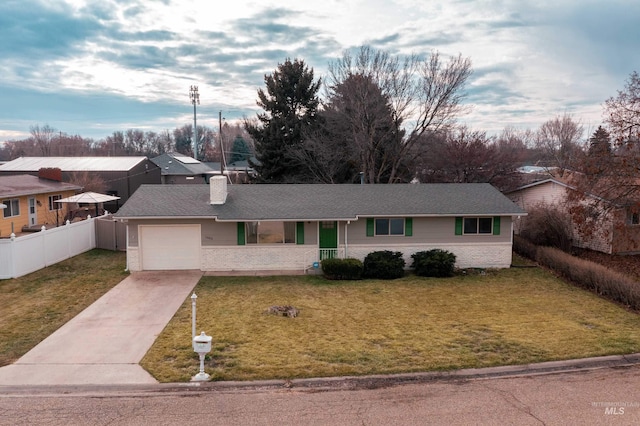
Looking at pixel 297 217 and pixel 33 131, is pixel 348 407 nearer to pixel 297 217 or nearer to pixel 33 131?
pixel 297 217

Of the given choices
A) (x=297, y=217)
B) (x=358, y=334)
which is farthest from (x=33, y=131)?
(x=358, y=334)

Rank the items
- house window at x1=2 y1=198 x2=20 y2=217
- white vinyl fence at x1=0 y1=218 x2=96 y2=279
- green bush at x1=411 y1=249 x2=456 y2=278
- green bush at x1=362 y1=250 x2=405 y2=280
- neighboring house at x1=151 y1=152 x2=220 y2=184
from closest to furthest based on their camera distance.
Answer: white vinyl fence at x1=0 y1=218 x2=96 y2=279
green bush at x1=362 y1=250 x2=405 y2=280
green bush at x1=411 y1=249 x2=456 y2=278
house window at x1=2 y1=198 x2=20 y2=217
neighboring house at x1=151 y1=152 x2=220 y2=184

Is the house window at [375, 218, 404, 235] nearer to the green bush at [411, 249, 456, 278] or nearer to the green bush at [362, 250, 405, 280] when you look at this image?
the green bush at [362, 250, 405, 280]

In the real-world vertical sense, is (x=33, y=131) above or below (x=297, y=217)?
above

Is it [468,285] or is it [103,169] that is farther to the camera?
[103,169]

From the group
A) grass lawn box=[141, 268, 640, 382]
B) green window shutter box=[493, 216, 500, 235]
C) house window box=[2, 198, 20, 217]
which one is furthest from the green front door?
house window box=[2, 198, 20, 217]

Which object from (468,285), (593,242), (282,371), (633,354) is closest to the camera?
(282,371)

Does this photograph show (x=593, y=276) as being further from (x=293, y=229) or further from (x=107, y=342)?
(x=107, y=342)
